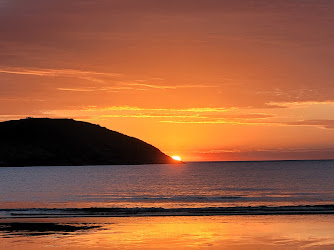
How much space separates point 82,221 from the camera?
146ft

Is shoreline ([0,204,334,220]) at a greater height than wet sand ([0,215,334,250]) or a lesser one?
greater

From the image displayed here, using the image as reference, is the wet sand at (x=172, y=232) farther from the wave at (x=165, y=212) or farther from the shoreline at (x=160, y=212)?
the wave at (x=165, y=212)

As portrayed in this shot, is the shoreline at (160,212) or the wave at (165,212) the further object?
the wave at (165,212)

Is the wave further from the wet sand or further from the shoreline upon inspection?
the wet sand

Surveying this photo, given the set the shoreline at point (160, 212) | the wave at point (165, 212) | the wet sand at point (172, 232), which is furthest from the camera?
the wave at point (165, 212)

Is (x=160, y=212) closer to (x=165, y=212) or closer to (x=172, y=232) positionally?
(x=165, y=212)

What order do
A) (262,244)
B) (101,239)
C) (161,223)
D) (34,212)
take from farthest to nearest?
(34,212) < (161,223) < (101,239) < (262,244)

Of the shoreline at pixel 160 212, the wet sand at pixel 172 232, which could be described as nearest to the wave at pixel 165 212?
the shoreline at pixel 160 212

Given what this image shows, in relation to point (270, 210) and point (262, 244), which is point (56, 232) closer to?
point (262, 244)

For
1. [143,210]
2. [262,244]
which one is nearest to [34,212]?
[143,210]

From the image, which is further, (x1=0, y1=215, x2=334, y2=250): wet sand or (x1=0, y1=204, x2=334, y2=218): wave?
(x1=0, y1=204, x2=334, y2=218): wave

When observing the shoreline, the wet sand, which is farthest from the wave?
the wet sand

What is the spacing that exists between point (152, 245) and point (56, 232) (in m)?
8.94

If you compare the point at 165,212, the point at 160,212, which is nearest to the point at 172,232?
the point at 165,212
